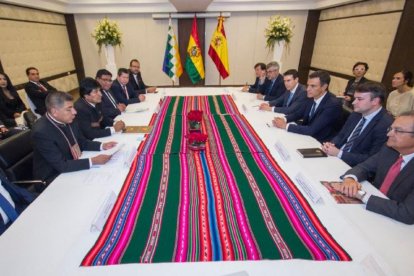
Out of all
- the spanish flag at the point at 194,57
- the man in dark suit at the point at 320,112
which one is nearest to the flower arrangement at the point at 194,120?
the man in dark suit at the point at 320,112

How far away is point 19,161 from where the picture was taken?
5.78 feet

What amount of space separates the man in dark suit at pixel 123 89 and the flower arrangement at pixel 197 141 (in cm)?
190

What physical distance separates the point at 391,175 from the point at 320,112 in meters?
1.10

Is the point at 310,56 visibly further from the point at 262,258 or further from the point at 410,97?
the point at 262,258

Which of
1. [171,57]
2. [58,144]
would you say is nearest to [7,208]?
[58,144]

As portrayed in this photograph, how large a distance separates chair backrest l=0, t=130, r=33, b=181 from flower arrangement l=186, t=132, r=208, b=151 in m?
1.29

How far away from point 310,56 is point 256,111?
504cm

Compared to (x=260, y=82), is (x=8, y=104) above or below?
below

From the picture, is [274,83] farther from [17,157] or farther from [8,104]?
[8,104]

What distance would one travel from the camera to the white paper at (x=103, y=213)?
1025 millimetres

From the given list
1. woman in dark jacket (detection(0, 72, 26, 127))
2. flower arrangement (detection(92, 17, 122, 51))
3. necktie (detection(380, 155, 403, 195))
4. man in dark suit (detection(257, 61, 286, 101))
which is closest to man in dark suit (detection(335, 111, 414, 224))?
necktie (detection(380, 155, 403, 195))

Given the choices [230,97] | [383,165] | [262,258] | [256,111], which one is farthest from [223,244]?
[230,97]

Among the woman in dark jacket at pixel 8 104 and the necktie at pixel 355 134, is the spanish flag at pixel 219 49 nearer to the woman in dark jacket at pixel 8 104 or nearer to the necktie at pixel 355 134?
the woman in dark jacket at pixel 8 104

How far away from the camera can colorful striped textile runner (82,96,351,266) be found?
36.9 inches
